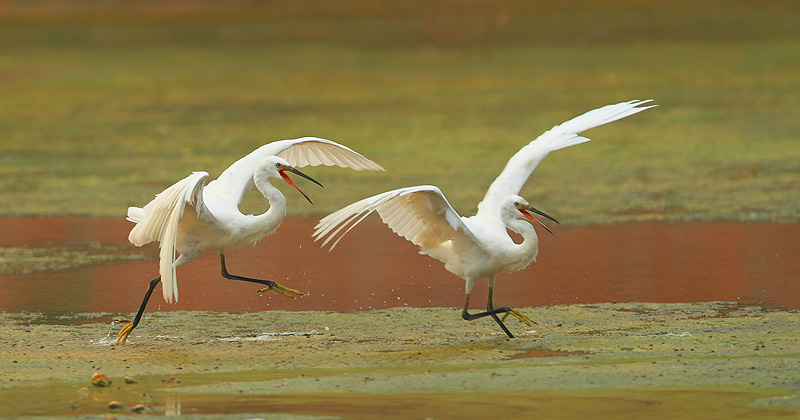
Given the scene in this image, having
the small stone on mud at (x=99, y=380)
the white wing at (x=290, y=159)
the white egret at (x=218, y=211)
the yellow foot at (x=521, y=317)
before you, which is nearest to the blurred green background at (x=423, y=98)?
the white wing at (x=290, y=159)

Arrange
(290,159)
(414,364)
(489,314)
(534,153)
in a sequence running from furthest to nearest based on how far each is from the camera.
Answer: (290,159)
(534,153)
(489,314)
(414,364)

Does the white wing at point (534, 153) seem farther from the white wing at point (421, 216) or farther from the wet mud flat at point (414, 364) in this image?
the wet mud flat at point (414, 364)

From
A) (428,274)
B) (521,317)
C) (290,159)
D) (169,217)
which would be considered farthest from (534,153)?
(169,217)

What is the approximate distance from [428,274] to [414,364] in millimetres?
2892

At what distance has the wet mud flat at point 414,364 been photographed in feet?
20.2

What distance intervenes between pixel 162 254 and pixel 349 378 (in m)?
1.50

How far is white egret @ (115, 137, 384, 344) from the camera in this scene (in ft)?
24.7

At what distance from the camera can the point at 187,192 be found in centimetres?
738

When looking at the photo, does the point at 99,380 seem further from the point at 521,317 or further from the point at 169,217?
the point at 521,317

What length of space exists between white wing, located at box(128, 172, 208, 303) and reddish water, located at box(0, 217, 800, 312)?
112 cm

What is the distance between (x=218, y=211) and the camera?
27.1 ft

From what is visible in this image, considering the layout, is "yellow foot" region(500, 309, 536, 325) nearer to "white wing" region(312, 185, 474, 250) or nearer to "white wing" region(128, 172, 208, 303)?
"white wing" region(312, 185, 474, 250)

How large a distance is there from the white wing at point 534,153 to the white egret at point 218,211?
1.12 m

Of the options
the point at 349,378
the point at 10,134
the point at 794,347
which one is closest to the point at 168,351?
the point at 349,378
